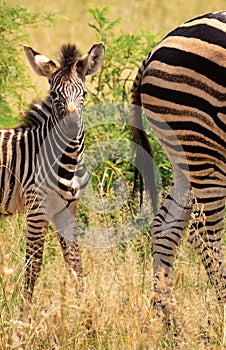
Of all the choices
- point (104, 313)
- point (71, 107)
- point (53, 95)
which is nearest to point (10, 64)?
point (53, 95)

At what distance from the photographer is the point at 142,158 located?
19.2ft

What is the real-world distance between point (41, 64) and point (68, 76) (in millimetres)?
332

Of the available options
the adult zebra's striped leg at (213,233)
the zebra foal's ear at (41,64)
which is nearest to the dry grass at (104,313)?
the adult zebra's striped leg at (213,233)

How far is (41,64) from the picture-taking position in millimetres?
5578

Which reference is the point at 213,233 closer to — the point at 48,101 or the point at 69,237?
the point at 69,237

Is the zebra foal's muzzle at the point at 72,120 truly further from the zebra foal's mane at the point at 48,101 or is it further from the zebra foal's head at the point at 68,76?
the zebra foal's mane at the point at 48,101

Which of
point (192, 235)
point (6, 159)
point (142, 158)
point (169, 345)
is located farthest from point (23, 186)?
point (169, 345)

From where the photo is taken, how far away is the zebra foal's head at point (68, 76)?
17.0ft

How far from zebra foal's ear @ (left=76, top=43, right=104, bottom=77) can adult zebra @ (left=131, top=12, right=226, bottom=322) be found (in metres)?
0.45

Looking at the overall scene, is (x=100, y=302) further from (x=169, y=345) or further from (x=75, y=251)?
(x=75, y=251)

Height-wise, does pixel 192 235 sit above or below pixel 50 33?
below

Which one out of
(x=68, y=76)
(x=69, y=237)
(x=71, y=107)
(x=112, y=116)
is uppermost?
(x=112, y=116)

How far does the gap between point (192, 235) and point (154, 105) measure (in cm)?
93

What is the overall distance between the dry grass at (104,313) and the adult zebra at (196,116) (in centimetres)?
26
